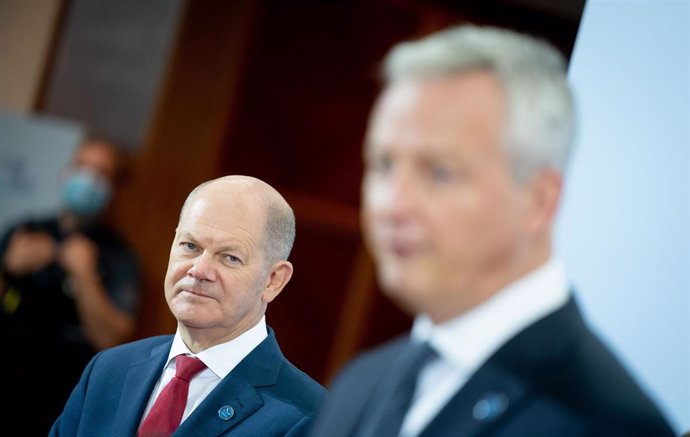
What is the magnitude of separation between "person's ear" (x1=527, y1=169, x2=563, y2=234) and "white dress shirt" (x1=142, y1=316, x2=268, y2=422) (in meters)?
0.57

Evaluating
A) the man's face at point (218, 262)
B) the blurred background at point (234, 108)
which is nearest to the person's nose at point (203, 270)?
the man's face at point (218, 262)

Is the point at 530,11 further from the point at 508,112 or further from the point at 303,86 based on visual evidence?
the point at 508,112

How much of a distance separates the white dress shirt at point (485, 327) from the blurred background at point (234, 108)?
3.49m

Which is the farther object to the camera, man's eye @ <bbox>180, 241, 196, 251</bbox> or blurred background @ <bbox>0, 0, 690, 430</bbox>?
blurred background @ <bbox>0, 0, 690, 430</bbox>

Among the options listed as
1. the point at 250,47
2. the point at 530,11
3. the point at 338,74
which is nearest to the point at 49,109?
the point at 250,47

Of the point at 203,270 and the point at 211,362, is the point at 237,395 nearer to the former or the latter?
the point at 211,362

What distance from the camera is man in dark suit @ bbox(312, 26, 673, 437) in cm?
95

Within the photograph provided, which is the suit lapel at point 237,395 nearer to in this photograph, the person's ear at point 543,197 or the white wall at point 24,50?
the person's ear at point 543,197

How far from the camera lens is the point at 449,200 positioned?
94 cm

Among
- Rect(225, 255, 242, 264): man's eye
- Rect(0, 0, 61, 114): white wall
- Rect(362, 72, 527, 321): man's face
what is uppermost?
Rect(362, 72, 527, 321): man's face

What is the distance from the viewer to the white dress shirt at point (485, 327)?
3.22 ft

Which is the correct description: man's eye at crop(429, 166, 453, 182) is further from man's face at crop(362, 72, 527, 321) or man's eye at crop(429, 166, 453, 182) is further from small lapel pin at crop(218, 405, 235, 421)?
small lapel pin at crop(218, 405, 235, 421)

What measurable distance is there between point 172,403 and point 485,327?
573mm

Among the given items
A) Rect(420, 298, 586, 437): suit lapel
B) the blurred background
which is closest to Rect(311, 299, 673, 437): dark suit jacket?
Rect(420, 298, 586, 437): suit lapel
